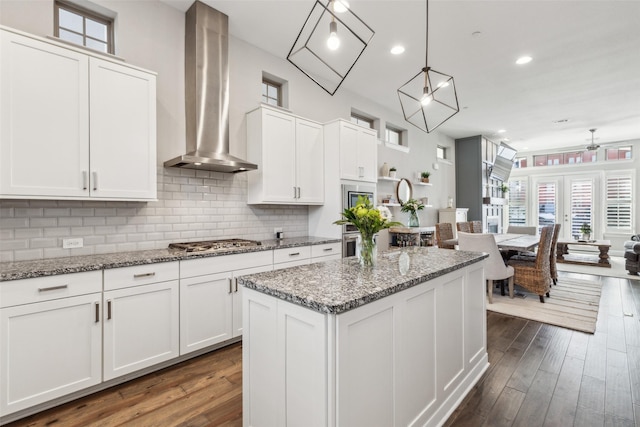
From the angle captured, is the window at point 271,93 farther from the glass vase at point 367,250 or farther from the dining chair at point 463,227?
the dining chair at point 463,227

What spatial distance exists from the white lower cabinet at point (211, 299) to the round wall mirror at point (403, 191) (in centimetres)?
371

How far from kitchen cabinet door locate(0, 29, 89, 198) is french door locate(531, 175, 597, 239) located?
11.0 metres

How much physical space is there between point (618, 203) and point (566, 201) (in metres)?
1.11

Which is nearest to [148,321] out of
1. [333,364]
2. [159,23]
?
[333,364]

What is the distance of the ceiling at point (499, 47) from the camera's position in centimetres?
296

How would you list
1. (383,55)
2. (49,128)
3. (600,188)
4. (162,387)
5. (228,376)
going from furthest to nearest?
(600,188) → (383,55) → (228,376) → (162,387) → (49,128)

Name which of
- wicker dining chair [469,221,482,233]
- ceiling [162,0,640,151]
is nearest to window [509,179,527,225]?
ceiling [162,0,640,151]

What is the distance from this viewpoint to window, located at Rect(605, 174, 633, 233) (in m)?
8.22

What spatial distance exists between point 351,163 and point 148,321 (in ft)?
9.44

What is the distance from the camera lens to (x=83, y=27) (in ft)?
8.52

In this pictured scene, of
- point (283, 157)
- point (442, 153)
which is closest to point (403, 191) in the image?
point (442, 153)

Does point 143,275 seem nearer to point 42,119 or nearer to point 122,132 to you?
point 122,132

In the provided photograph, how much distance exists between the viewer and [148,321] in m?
2.31

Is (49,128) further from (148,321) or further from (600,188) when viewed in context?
(600,188)
